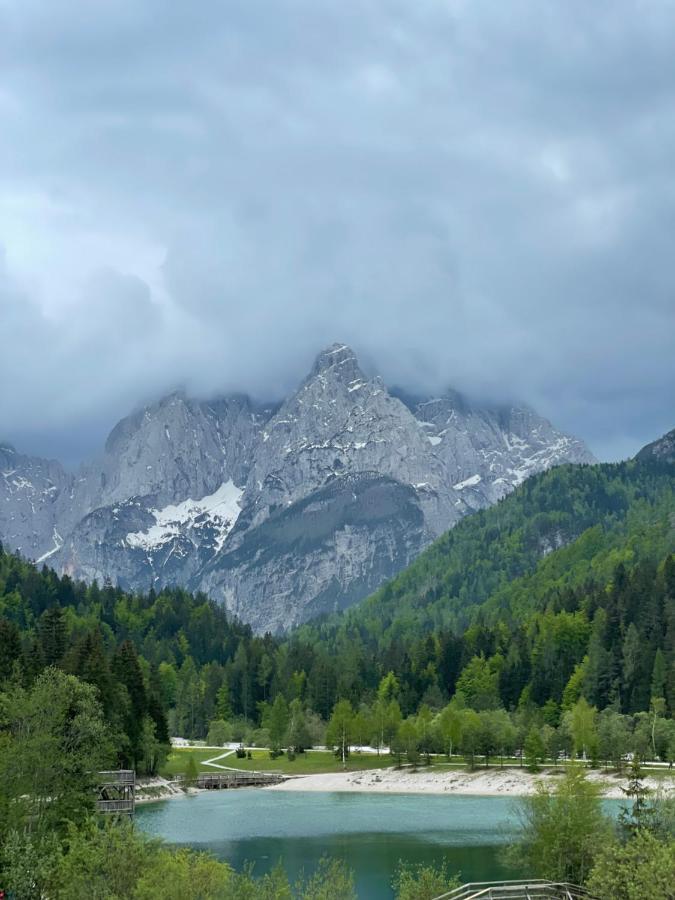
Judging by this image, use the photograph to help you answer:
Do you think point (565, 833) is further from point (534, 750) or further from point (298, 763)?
point (298, 763)

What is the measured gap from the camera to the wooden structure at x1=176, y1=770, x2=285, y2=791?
16475cm

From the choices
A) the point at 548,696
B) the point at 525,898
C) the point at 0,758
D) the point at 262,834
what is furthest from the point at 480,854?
the point at 548,696

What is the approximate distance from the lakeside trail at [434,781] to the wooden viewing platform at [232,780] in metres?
3.03

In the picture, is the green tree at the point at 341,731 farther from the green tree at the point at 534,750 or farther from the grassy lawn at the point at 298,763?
the green tree at the point at 534,750

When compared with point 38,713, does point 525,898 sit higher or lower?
lower

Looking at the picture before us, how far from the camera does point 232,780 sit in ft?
557

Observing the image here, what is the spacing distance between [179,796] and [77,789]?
7930 cm

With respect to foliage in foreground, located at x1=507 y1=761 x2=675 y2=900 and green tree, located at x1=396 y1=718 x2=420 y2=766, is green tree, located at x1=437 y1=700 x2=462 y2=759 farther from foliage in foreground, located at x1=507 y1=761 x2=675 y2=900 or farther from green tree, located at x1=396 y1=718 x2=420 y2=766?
foliage in foreground, located at x1=507 y1=761 x2=675 y2=900

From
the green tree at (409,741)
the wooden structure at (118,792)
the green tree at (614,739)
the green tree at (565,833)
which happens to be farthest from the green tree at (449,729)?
the green tree at (565,833)

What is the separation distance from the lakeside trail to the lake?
18.0 feet

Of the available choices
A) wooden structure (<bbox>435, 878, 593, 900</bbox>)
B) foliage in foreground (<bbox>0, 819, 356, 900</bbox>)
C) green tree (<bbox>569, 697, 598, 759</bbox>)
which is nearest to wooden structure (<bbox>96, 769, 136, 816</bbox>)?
foliage in foreground (<bbox>0, 819, 356, 900</bbox>)

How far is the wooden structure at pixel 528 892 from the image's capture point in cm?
5716

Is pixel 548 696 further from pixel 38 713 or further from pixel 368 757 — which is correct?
pixel 38 713

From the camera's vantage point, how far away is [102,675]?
12862 centimetres
